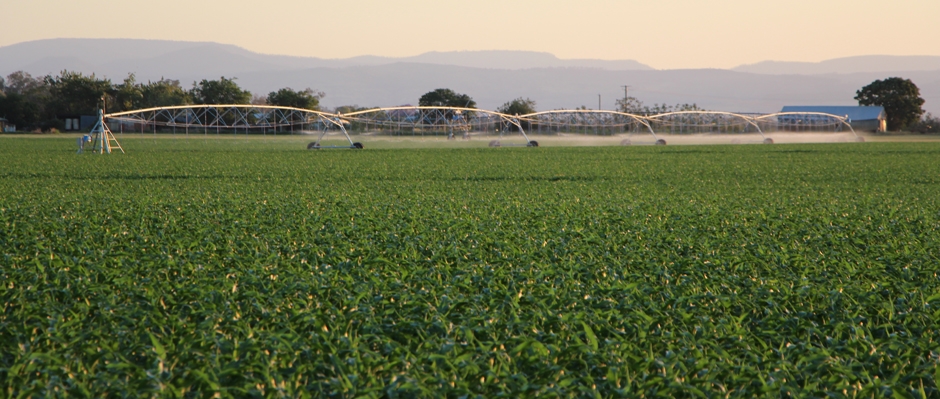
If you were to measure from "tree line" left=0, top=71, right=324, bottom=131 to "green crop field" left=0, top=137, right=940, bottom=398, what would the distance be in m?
94.1

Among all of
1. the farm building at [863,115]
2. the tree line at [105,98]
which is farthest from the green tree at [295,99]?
the farm building at [863,115]

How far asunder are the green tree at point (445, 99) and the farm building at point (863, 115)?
5575 centimetres

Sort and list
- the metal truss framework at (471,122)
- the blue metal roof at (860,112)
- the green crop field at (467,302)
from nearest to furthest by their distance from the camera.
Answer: the green crop field at (467,302) < the metal truss framework at (471,122) < the blue metal roof at (860,112)

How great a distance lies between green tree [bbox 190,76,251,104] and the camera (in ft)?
347

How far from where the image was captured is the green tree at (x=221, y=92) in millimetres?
105625

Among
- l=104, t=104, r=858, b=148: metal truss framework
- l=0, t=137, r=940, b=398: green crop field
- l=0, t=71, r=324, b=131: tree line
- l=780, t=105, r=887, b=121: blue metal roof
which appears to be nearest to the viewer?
l=0, t=137, r=940, b=398: green crop field

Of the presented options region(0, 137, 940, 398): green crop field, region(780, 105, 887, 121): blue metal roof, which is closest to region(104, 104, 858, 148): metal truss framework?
region(780, 105, 887, 121): blue metal roof

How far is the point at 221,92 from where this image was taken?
106m

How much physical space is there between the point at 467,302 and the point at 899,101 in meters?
135

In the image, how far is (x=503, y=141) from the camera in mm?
67750

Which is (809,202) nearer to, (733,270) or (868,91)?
(733,270)

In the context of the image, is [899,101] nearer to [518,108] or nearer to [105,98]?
[518,108]

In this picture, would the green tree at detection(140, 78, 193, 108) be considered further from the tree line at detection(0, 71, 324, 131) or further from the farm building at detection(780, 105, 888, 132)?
the farm building at detection(780, 105, 888, 132)

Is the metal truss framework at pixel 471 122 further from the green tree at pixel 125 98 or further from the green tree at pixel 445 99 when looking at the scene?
the green tree at pixel 445 99
